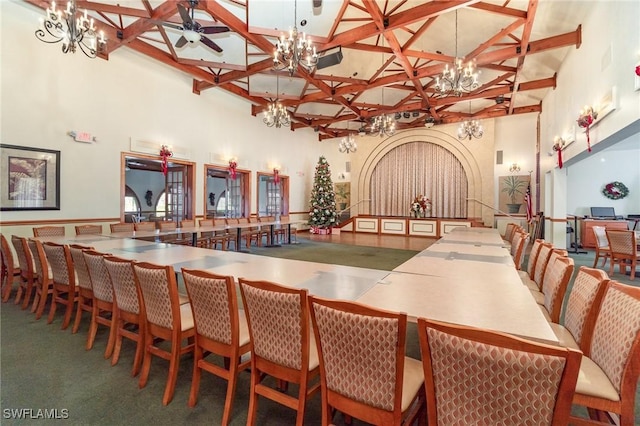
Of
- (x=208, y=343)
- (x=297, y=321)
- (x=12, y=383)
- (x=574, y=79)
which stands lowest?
(x=12, y=383)

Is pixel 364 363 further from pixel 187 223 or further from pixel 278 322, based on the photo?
pixel 187 223

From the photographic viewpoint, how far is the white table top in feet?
4.69

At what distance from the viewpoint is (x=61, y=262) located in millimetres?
3043

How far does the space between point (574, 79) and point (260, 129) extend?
833cm

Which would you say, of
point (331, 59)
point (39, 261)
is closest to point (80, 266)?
point (39, 261)

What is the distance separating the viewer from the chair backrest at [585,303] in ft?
5.34

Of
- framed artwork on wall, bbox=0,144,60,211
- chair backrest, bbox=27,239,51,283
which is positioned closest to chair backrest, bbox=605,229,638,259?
chair backrest, bbox=27,239,51,283

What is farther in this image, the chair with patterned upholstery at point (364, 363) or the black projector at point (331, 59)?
the black projector at point (331, 59)

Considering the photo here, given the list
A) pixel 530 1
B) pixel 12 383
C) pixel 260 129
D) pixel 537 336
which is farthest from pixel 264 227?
pixel 537 336

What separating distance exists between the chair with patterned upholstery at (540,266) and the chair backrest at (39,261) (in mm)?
5113

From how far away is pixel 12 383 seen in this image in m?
2.20

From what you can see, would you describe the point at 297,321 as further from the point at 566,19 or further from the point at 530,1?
the point at 566,19

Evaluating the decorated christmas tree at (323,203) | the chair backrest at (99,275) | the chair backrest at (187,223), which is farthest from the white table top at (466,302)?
the decorated christmas tree at (323,203)

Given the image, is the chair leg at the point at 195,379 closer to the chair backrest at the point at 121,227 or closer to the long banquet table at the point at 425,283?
the long banquet table at the point at 425,283
